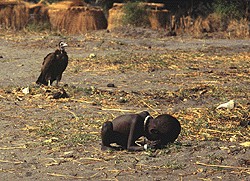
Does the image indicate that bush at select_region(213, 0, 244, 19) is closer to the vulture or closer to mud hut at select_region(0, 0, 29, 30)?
mud hut at select_region(0, 0, 29, 30)

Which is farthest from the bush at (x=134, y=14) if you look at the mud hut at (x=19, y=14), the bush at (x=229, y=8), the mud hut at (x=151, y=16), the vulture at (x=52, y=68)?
the vulture at (x=52, y=68)

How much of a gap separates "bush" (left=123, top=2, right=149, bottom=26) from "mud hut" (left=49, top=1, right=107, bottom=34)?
3.40 ft

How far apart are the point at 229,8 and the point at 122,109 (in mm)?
18067

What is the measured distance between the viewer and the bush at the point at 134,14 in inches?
983

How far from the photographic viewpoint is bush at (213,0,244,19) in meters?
26.8

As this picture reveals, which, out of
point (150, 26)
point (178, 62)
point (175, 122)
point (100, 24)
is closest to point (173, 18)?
point (150, 26)

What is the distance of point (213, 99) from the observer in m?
10.9

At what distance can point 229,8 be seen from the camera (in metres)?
27.1

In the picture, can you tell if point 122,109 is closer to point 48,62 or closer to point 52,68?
point 52,68

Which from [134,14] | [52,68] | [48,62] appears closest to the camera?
[52,68]

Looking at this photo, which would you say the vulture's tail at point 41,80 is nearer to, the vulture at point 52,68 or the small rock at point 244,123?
the vulture at point 52,68

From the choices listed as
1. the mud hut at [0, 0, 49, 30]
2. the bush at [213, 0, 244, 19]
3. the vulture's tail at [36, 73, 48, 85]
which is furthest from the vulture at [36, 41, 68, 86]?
the bush at [213, 0, 244, 19]

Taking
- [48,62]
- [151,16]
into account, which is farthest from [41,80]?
[151,16]

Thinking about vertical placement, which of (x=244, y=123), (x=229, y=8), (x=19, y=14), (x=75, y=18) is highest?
(x=244, y=123)
